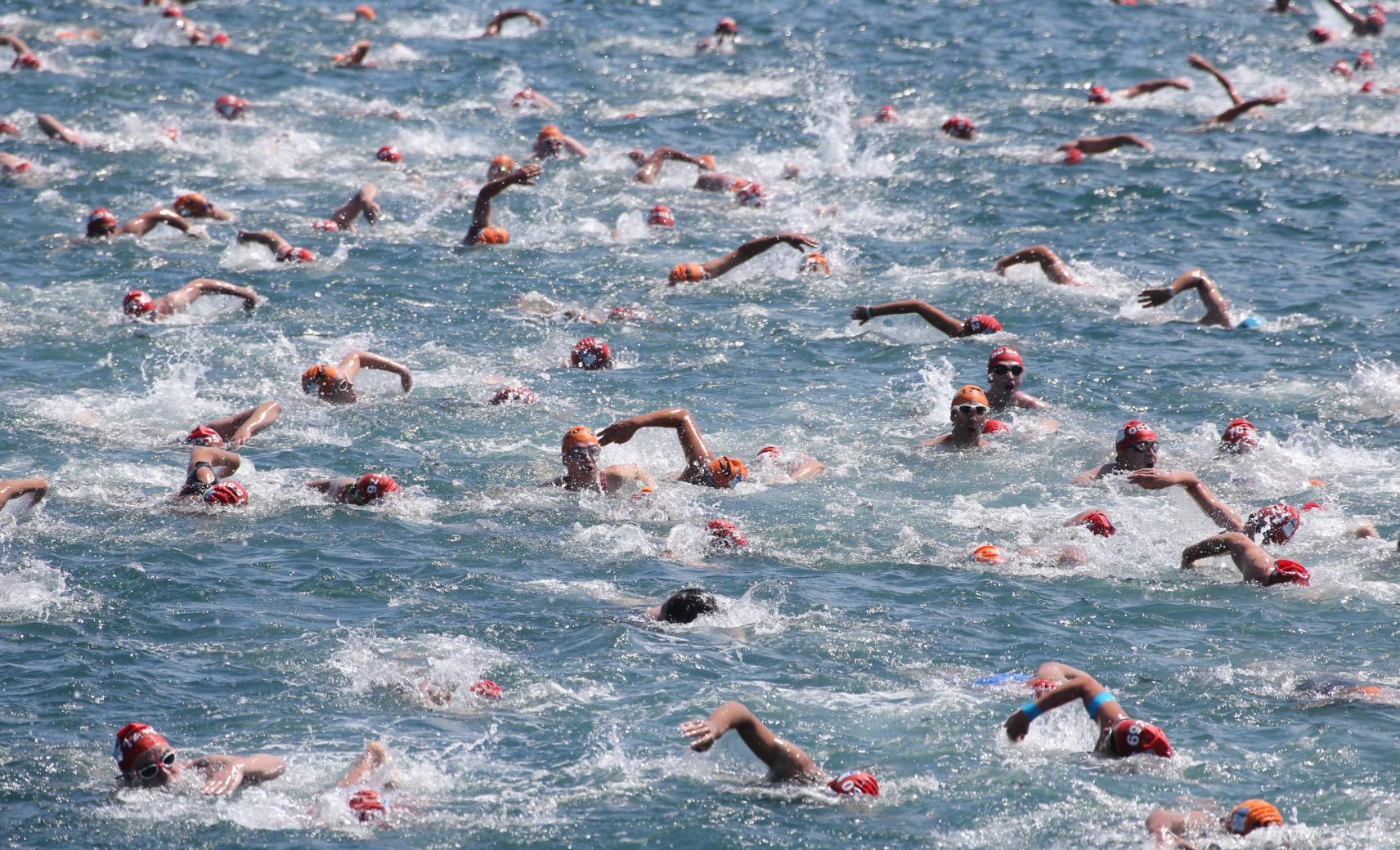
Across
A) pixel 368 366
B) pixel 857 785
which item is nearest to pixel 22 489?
pixel 368 366

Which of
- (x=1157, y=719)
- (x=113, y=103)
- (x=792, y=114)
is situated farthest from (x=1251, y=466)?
(x=113, y=103)

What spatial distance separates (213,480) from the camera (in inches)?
569

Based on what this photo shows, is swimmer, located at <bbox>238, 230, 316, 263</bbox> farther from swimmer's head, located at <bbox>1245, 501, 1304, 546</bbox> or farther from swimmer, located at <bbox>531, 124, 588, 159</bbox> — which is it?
swimmer's head, located at <bbox>1245, 501, 1304, 546</bbox>

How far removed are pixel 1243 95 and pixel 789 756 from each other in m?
25.9

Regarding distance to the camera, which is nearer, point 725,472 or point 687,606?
point 687,606

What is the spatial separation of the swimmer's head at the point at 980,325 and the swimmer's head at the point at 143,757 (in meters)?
12.5

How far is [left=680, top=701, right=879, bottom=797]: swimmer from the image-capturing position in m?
9.72

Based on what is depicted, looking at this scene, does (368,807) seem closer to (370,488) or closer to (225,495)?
(370,488)

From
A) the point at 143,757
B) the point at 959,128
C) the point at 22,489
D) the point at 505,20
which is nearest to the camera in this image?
the point at 143,757

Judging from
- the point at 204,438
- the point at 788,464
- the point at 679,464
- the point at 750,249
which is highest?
the point at 750,249

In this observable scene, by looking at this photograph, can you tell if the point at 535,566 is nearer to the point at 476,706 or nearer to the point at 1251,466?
the point at 476,706

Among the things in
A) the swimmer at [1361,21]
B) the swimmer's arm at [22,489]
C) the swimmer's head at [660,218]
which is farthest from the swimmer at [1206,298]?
the swimmer at [1361,21]

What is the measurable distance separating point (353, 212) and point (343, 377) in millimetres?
6937

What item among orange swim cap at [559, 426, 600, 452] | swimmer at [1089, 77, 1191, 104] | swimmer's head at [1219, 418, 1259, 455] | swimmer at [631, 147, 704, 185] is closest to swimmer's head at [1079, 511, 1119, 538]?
swimmer's head at [1219, 418, 1259, 455]
